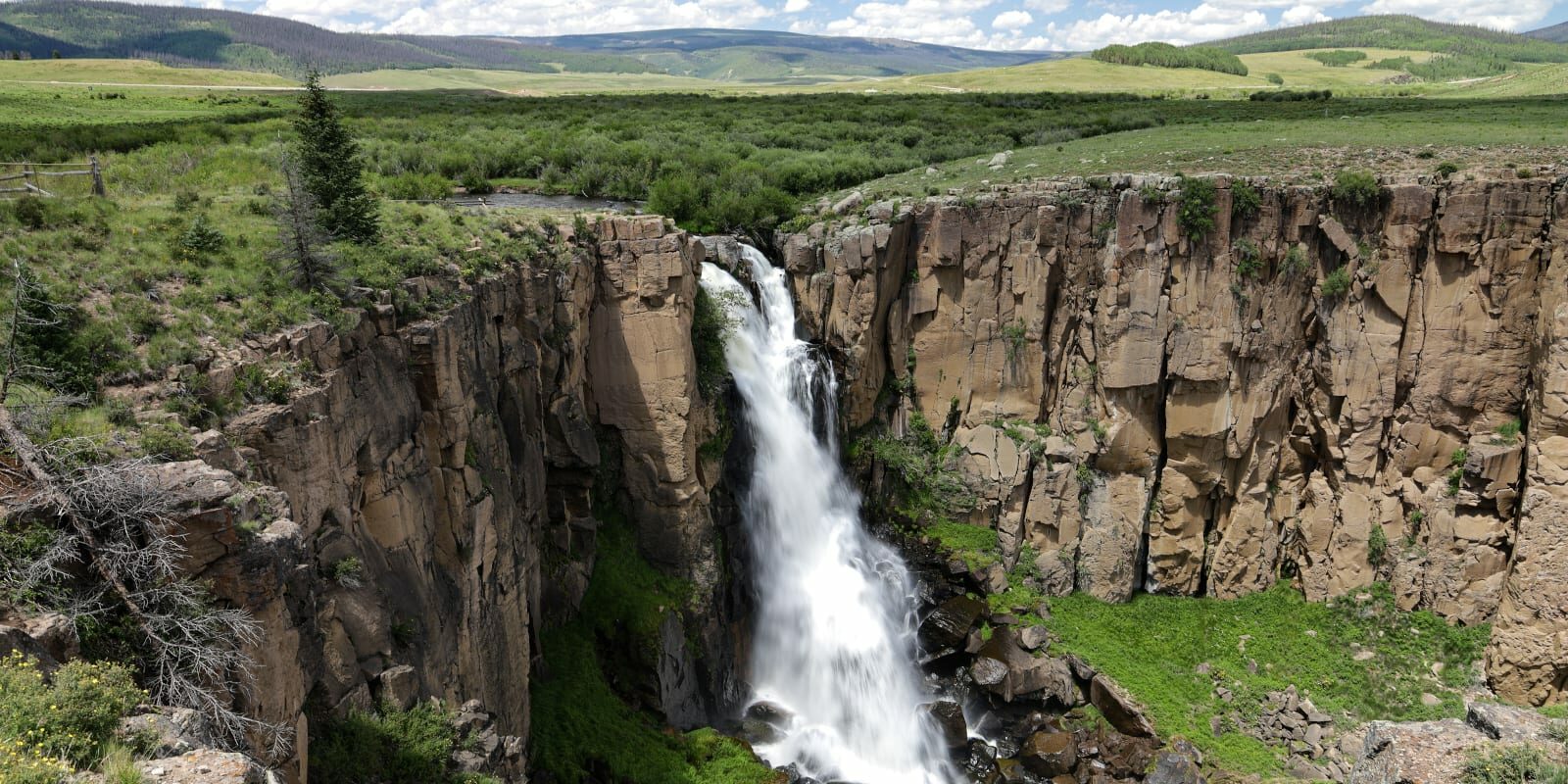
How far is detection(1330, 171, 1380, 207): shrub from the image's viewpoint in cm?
3048

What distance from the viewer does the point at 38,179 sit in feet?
71.8

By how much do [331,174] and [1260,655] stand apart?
1305 inches

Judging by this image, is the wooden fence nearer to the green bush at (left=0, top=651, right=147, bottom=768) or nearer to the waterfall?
the green bush at (left=0, top=651, right=147, bottom=768)

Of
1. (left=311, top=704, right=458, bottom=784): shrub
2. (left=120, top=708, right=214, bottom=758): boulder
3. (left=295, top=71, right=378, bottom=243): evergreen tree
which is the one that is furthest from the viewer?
(left=295, top=71, right=378, bottom=243): evergreen tree

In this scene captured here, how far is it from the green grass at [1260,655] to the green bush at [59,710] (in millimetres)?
28560

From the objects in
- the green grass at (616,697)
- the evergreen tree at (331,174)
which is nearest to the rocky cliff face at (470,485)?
the green grass at (616,697)

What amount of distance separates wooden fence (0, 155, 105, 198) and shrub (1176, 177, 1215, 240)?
32.8m

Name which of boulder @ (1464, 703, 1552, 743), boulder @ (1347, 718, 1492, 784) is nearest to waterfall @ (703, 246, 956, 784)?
boulder @ (1347, 718, 1492, 784)

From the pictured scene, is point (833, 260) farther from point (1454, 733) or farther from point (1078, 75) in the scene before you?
point (1078, 75)

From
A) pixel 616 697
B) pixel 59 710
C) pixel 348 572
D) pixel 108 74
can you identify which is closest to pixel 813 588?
pixel 616 697

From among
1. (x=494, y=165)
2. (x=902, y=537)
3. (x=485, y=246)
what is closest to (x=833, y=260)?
(x=902, y=537)

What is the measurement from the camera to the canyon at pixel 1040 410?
18672mm

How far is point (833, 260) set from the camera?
3484 centimetres

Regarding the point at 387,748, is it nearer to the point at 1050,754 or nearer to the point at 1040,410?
the point at 1050,754
